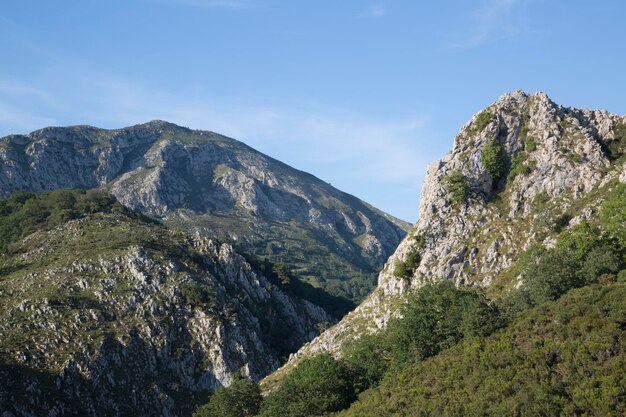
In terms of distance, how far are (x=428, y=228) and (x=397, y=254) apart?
7949mm

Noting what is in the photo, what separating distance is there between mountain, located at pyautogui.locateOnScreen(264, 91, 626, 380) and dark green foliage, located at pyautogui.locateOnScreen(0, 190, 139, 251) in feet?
274

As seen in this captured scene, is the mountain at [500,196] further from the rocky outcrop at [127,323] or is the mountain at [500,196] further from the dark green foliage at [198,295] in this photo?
the dark green foliage at [198,295]

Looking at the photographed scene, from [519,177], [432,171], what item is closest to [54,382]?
[432,171]

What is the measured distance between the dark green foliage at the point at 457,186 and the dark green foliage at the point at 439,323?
A: 115 feet

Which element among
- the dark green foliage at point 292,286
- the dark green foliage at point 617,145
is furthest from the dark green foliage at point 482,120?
the dark green foliage at point 292,286

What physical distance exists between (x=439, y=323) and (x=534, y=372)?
1700 centimetres

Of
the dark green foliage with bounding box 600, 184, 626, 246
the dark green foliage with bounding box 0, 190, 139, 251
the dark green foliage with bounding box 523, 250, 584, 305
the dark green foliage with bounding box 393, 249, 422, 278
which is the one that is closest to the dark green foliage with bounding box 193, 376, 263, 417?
the dark green foliage with bounding box 393, 249, 422, 278

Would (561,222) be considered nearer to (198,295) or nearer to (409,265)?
(409,265)

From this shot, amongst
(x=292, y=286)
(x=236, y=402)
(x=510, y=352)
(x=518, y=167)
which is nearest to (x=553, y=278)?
(x=510, y=352)

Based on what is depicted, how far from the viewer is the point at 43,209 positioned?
16525cm

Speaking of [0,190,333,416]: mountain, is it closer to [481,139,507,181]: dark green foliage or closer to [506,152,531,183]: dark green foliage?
[481,139,507,181]: dark green foliage

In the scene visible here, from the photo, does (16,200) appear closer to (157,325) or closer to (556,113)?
(157,325)

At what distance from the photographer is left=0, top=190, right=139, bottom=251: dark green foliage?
503 feet

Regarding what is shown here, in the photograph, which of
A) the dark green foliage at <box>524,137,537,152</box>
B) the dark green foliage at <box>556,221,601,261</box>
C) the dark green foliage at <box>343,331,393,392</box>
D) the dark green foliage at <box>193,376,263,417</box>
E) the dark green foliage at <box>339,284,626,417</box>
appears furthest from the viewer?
the dark green foliage at <box>524,137,537,152</box>
